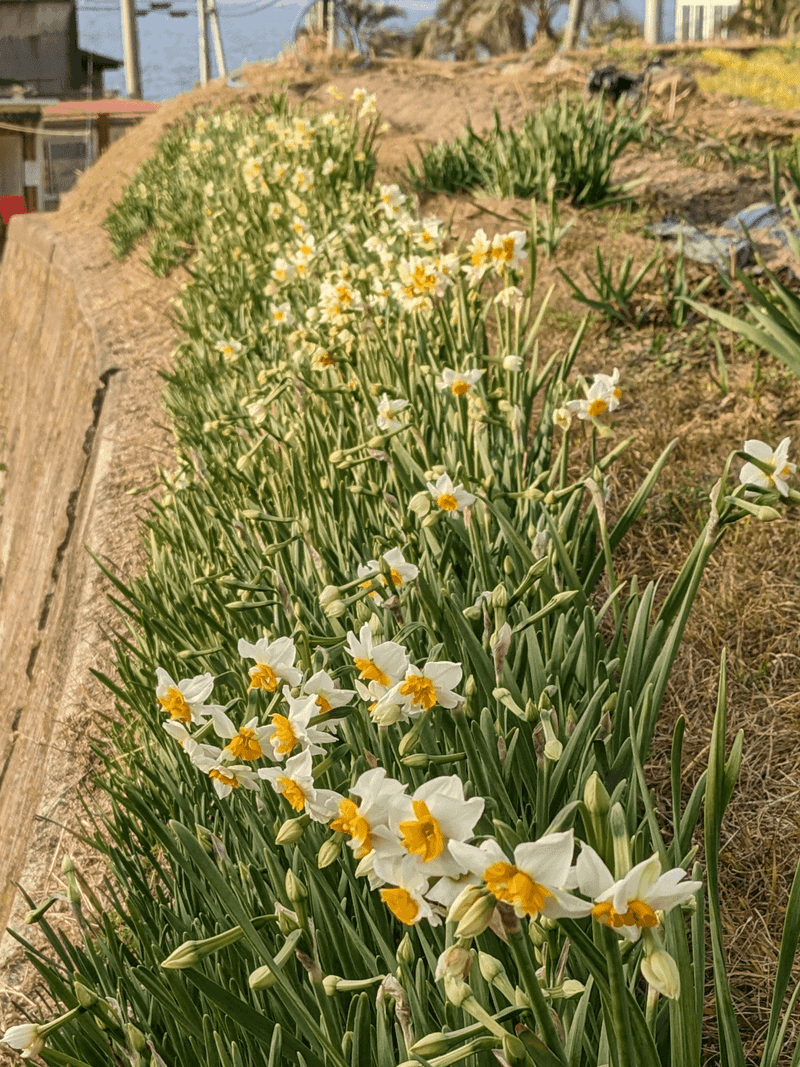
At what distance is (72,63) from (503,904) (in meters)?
30.4

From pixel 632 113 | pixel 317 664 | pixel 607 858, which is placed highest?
pixel 632 113

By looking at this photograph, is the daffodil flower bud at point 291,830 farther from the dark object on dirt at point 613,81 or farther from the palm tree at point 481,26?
the palm tree at point 481,26

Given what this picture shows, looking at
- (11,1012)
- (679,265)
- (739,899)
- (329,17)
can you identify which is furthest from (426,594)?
(329,17)

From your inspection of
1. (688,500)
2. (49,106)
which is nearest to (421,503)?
(688,500)

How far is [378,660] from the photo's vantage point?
99cm

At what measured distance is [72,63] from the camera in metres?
26.5

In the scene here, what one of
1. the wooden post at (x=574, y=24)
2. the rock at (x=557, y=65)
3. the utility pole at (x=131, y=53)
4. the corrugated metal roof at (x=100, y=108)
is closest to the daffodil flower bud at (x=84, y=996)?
the rock at (x=557, y=65)

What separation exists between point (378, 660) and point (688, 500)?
1617 mm

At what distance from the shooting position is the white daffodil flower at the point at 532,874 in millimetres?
592

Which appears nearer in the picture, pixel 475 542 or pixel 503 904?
pixel 503 904

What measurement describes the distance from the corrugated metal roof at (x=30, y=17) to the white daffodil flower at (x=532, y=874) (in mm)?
30406

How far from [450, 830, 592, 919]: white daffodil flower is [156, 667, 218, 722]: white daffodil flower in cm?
52

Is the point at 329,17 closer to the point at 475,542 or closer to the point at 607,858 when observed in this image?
the point at 475,542

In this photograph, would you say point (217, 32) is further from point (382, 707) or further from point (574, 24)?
point (382, 707)
